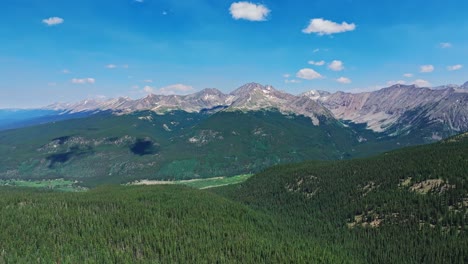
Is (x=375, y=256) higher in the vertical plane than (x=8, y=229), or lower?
lower

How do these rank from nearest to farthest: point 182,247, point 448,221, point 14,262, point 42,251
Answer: point 14,262, point 42,251, point 182,247, point 448,221

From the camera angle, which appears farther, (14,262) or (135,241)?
(135,241)

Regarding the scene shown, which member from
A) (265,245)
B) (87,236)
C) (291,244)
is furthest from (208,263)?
(87,236)

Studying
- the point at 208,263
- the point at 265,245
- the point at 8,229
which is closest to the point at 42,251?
the point at 8,229

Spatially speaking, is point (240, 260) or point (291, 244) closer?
point (240, 260)

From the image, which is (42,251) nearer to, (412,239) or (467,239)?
(412,239)

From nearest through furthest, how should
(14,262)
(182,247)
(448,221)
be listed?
(14,262)
(182,247)
(448,221)

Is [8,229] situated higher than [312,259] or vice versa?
[8,229]

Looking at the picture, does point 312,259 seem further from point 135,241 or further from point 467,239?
point 135,241

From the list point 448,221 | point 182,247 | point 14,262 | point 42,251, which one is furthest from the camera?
point 448,221
